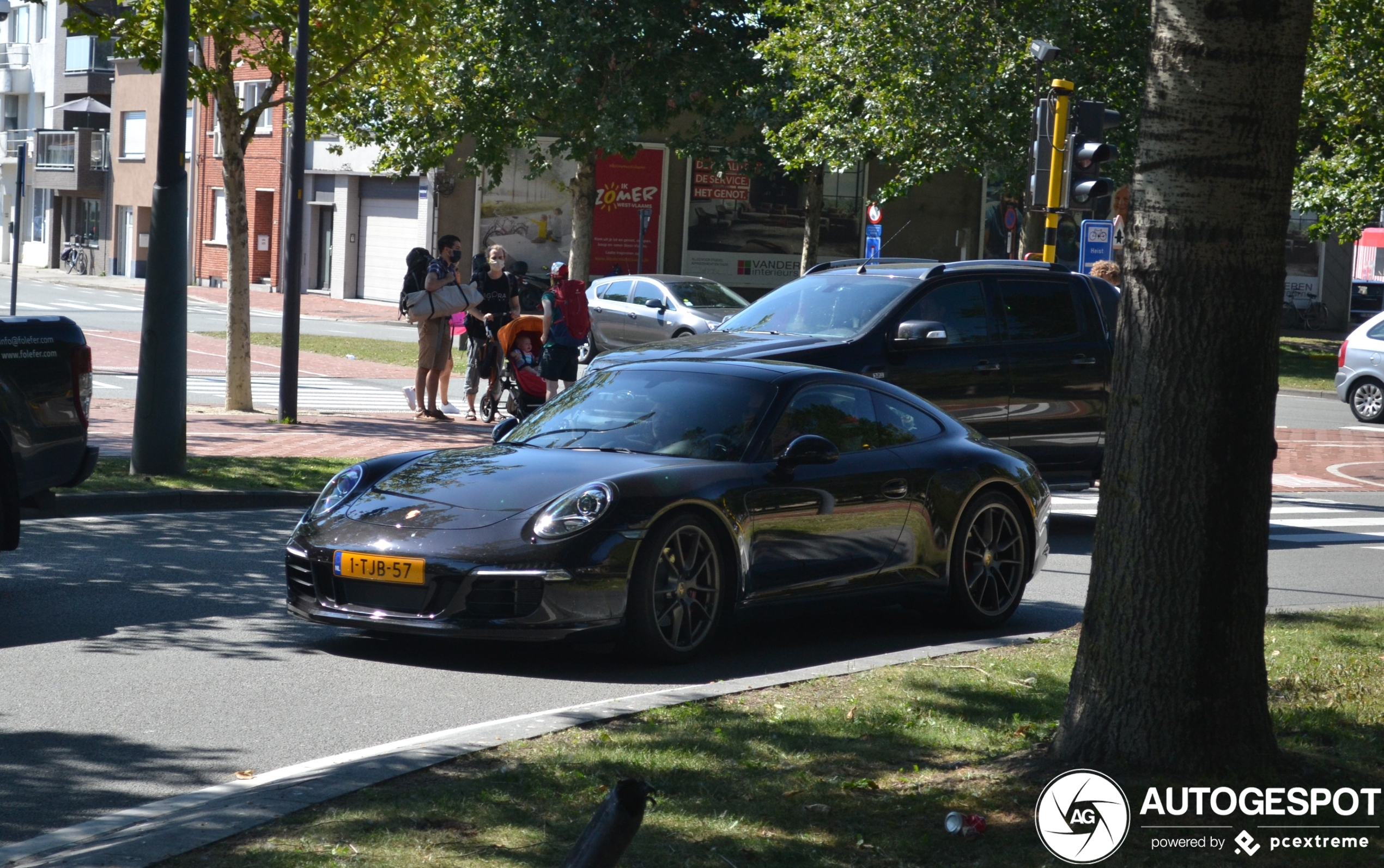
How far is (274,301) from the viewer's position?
4541 centimetres

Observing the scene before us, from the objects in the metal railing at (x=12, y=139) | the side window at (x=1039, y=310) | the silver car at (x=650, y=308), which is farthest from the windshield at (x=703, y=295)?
the metal railing at (x=12, y=139)

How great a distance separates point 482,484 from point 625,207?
40.2 m

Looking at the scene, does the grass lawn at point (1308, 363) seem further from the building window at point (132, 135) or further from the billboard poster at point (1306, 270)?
the building window at point (132, 135)

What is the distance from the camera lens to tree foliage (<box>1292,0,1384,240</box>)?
2948 cm

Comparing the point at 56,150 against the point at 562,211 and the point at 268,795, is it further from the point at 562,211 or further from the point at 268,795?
the point at 268,795

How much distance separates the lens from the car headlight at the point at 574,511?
691 cm

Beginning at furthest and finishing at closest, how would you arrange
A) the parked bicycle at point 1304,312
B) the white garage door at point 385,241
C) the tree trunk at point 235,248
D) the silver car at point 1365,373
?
the parked bicycle at point 1304,312 < the white garage door at point 385,241 < the silver car at point 1365,373 < the tree trunk at point 235,248

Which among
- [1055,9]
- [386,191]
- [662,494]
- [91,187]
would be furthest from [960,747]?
[91,187]

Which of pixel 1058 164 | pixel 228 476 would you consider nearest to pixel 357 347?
pixel 1058 164

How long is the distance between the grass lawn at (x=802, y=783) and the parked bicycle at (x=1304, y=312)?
4855 centimetres

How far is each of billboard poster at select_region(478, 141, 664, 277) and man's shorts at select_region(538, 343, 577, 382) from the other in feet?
89.5

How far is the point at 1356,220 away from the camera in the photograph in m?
30.3

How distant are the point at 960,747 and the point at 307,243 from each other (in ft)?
155

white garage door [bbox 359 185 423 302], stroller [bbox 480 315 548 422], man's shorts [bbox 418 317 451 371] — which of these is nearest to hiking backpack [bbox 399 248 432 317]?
man's shorts [bbox 418 317 451 371]
